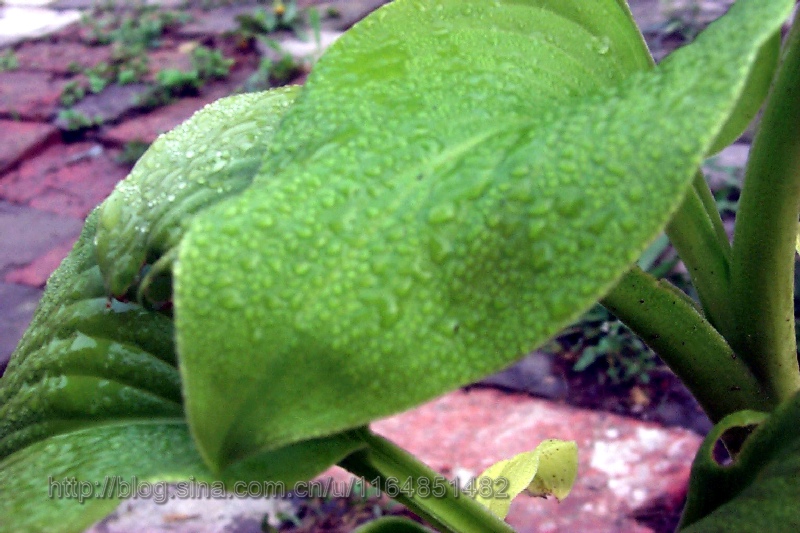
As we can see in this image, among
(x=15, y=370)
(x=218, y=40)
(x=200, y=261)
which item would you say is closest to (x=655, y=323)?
(x=200, y=261)

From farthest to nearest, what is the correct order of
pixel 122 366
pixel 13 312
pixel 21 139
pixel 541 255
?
pixel 21 139 → pixel 13 312 → pixel 122 366 → pixel 541 255

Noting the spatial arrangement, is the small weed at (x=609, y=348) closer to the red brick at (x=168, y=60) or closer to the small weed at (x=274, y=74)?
the small weed at (x=274, y=74)

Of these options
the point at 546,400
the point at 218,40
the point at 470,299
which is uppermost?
the point at 470,299

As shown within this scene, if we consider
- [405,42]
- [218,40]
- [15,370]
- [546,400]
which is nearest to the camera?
[405,42]

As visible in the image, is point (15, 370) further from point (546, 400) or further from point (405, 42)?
point (546, 400)

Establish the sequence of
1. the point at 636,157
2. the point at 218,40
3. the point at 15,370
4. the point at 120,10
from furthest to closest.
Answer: the point at 120,10, the point at 218,40, the point at 15,370, the point at 636,157

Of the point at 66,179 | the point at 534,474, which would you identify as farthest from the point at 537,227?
the point at 66,179

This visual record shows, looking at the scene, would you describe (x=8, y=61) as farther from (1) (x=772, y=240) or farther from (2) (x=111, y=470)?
(1) (x=772, y=240)
